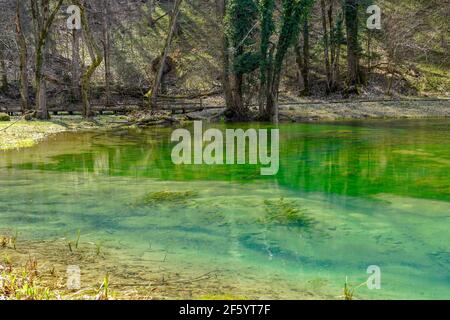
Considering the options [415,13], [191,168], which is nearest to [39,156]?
[191,168]

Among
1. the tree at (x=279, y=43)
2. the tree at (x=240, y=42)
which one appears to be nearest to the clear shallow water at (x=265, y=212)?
the tree at (x=279, y=43)

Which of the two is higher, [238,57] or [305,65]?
[238,57]

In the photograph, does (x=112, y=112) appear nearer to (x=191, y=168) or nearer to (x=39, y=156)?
(x=39, y=156)

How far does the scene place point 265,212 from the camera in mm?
10594

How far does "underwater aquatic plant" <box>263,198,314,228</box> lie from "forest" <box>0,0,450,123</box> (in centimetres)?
2209

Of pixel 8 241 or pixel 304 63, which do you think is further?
pixel 304 63

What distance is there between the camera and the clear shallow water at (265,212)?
24.1 ft

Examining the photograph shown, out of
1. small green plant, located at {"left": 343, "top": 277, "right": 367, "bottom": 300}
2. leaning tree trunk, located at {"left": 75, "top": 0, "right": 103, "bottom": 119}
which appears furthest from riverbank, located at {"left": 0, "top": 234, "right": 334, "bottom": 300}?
leaning tree trunk, located at {"left": 75, "top": 0, "right": 103, "bottom": 119}

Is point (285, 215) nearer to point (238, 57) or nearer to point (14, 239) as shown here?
point (14, 239)

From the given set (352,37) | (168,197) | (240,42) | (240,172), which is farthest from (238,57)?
(168,197)

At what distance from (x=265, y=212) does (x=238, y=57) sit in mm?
24781

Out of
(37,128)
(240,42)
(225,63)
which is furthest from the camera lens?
(225,63)

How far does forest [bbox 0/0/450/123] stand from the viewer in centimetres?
3388

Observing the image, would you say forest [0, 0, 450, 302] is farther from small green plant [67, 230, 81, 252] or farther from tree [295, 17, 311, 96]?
tree [295, 17, 311, 96]
